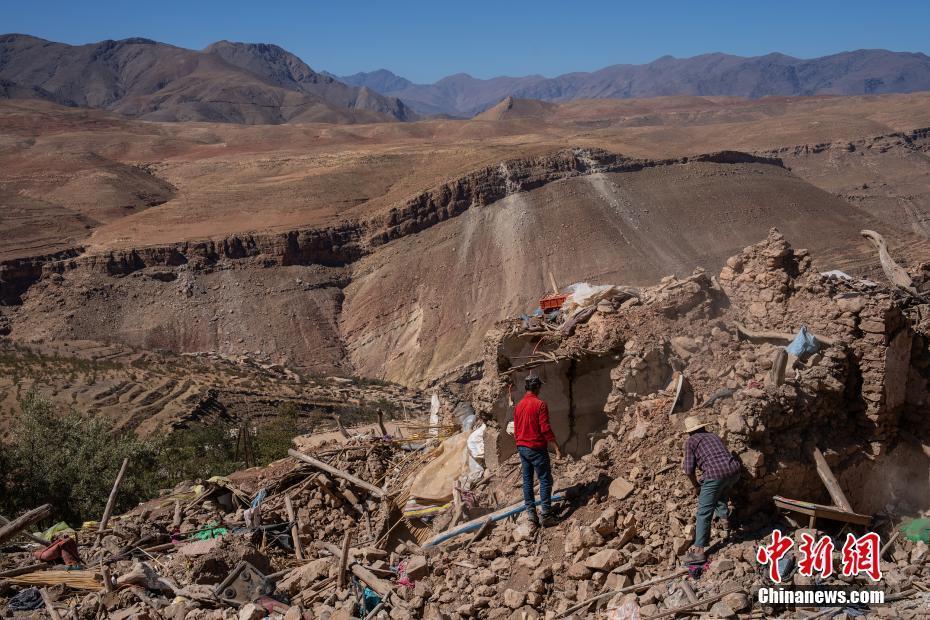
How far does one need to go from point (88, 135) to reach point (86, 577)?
2868 inches

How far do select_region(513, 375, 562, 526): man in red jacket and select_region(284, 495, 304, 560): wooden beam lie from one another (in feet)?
9.67

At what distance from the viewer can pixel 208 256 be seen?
39.2 metres

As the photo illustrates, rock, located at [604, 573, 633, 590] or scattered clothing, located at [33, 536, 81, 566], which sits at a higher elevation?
rock, located at [604, 573, 633, 590]

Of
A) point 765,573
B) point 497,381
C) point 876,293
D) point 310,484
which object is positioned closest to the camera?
point 765,573

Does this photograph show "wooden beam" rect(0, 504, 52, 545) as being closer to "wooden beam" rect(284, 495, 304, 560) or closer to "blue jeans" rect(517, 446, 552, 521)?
"wooden beam" rect(284, 495, 304, 560)

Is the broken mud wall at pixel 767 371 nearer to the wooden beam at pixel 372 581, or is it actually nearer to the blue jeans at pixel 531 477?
the blue jeans at pixel 531 477

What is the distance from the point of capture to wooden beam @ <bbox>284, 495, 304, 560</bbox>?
8.28m

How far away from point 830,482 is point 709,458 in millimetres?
1369

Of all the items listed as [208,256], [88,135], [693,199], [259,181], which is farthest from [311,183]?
[88,135]

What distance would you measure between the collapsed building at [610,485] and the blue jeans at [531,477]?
0.55 feet

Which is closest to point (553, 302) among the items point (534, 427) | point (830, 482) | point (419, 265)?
→ point (534, 427)

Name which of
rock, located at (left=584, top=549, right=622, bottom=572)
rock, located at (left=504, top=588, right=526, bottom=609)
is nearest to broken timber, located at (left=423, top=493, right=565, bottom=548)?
rock, located at (left=584, top=549, right=622, bottom=572)

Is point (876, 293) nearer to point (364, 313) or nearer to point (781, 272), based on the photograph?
point (781, 272)

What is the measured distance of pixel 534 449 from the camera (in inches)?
257
